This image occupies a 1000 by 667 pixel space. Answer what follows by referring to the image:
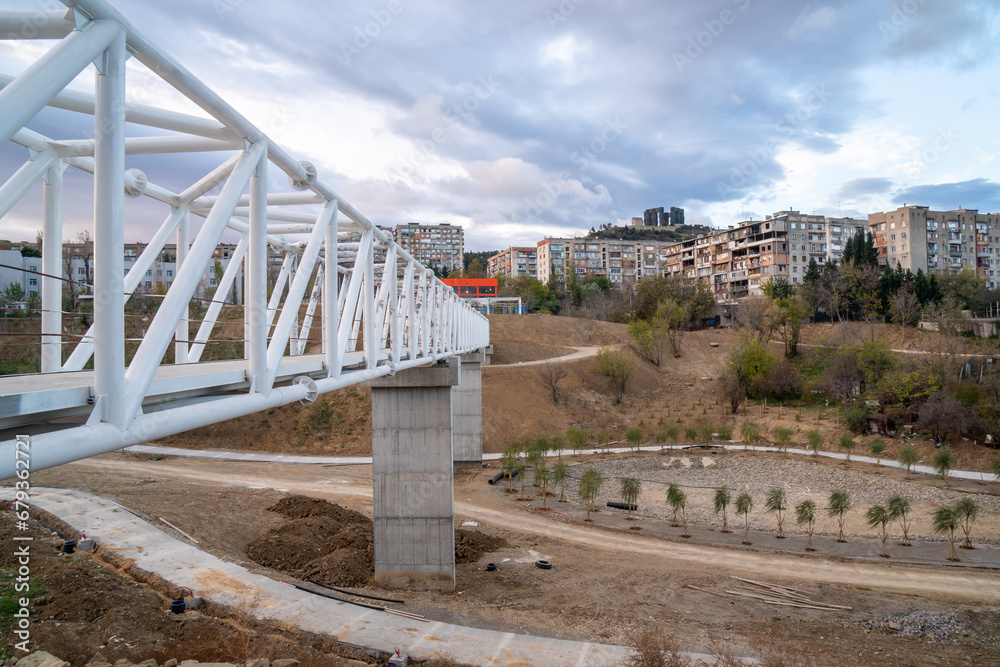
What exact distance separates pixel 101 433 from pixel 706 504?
97.3 ft

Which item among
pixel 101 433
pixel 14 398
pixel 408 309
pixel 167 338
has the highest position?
pixel 408 309

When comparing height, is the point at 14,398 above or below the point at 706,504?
above

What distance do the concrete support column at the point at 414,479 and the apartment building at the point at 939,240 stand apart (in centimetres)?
9204

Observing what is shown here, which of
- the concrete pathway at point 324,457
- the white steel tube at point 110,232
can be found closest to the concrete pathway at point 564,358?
the concrete pathway at point 324,457

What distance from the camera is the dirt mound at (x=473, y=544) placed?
68.7 feet

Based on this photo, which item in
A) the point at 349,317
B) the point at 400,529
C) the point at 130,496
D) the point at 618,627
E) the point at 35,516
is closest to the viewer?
the point at 349,317

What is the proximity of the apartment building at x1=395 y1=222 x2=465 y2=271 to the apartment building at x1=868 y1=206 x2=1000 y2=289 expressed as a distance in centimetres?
11929

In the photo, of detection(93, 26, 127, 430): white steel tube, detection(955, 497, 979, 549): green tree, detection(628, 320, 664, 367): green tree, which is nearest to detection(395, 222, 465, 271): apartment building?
detection(628, 320, 664, 367): green tree

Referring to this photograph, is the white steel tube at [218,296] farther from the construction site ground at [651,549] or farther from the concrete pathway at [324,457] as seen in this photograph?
the concrete pathway at [324,457]

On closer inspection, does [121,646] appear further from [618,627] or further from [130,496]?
[130,496]

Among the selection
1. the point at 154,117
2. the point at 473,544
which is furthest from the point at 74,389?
the point at 473,544

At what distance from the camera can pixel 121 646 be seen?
41.1 feet

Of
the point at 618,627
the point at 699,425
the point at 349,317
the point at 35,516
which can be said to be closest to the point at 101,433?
the point at 349,317

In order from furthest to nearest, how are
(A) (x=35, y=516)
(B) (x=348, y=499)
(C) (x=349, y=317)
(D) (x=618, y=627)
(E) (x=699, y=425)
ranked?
(E) (x=699, y=425)
(B) (x=348, y=499)
(A) (x=35, y=516)
(D) (x=618, y=627)
(C) (x=349, y=317)
